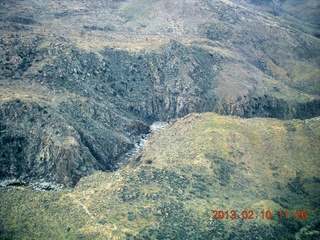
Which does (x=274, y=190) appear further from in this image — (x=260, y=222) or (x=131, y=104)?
(x=131, y=104)

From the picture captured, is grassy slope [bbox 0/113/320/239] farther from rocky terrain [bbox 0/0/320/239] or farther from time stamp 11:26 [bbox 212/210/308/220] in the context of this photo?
time stamp 11:26 [bbox 212/210/308/220]

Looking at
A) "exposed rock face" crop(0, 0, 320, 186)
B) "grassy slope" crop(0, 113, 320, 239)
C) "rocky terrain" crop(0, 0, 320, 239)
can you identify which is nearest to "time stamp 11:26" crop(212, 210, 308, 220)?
"grassy slope" crop(0, 113, 320, 239)

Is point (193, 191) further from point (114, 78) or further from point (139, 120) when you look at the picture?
point (114, 78)

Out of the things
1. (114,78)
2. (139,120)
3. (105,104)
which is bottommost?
(139,120)

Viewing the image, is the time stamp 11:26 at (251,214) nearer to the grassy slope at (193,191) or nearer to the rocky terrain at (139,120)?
the grassy slope at (193,191)

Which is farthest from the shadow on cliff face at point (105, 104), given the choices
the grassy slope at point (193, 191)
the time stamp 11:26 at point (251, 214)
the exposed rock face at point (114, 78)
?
the time stamp 11:26 at point (251, 214)

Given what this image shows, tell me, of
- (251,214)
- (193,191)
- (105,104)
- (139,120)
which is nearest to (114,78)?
(105,104)
